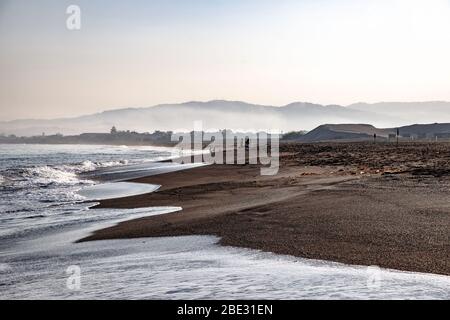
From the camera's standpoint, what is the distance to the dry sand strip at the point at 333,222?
5379 millimetres

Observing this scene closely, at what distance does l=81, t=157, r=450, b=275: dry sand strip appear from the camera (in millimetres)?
5379

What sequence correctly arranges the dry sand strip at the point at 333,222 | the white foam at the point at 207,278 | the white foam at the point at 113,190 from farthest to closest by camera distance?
the white foam at the point at 113,190 → the dry sand strip at the point at 333,222 → the white foam at the point at 207,278

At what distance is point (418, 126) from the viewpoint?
400 feet

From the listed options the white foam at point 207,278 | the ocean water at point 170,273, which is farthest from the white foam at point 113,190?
the white foam at point 207,278

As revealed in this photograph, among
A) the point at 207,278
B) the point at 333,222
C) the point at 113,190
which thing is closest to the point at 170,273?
the point at 207,278

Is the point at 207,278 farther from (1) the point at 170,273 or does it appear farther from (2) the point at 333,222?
(2) the point at 333,222

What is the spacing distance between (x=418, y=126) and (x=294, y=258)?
129 metres

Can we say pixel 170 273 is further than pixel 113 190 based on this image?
No

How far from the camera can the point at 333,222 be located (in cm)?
729

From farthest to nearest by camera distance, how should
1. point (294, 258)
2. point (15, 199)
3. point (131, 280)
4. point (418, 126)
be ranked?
point (418, 126)
point (15, 199)
point (294, 258)
point (131, 280)

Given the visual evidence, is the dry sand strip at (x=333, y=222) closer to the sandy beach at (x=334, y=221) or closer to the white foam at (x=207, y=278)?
the sandy beach at (x=334, y=221)
